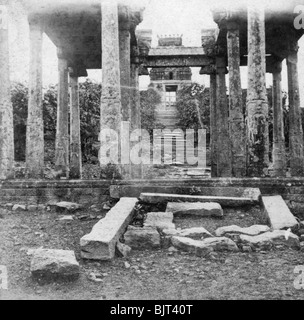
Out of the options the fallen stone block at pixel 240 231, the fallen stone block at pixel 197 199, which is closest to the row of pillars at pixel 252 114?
the fallen stone block at pixel 197 199

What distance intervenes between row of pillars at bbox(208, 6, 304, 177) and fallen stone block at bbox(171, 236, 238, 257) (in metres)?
3.41

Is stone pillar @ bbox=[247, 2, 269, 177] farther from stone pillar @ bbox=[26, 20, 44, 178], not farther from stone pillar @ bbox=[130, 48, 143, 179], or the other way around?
stone pillar @ bbox=[130, 48, 143, 179]

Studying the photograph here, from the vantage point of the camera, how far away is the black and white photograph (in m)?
3.24

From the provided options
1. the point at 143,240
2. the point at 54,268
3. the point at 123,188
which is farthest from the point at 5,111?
the point at 54,268

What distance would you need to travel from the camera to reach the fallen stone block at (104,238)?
3.79 meters

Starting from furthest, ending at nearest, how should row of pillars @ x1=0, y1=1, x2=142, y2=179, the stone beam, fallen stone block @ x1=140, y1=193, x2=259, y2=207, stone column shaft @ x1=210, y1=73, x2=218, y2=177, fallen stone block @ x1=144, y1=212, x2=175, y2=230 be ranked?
1. stone column shaft @ x1=210, y1=73, x2=218, y2=177
2. the stone beam
3. row of pillars @ x1=0, y1=1, x2=142, y2=179
4. fallen stone block @ x1=140, y1=193, x2=259, y2=207
5. fallen stone block @ x1=144, y1=212, x2=175, y2=230

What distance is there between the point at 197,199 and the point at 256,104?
2.58 metres

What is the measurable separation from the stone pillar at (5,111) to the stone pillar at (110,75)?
2328mm

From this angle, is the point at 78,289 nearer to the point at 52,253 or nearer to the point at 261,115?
the point at 52,253

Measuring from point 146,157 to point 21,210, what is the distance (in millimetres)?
16969

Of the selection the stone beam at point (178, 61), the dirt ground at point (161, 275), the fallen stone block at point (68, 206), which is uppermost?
the stone beam at point (178, 61)

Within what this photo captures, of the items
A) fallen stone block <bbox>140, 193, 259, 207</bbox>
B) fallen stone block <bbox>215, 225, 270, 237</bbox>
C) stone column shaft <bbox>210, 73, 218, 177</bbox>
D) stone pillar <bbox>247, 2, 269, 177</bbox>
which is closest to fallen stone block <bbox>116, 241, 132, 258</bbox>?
fallen stone block <bbox>215, 225, 270, 237</bbox>

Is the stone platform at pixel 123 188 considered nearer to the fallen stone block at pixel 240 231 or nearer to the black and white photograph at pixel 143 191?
the black and white photograph at pixel 143 191
